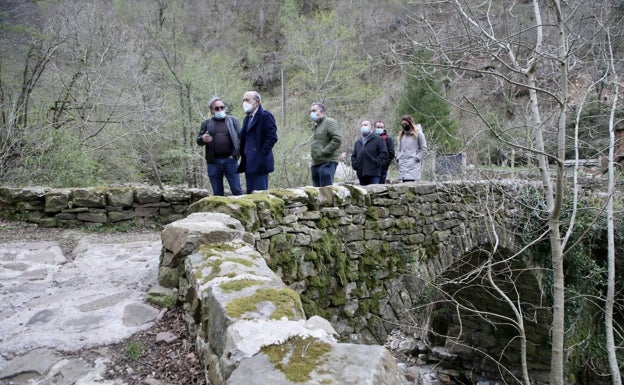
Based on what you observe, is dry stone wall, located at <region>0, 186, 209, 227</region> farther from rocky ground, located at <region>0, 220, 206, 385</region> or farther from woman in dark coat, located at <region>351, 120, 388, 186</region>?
rocky ground, located at <region>0, 220, 206, 385</region>

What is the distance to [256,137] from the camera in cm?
511

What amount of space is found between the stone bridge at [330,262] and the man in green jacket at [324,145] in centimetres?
78

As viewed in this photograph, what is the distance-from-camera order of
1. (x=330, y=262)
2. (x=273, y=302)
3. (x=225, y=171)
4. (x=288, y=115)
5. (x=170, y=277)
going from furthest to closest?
(x=288, y=115) < (x=225, y=171) < (x=330, y=262) < (x=170, y=277) < (x=273, y=302)

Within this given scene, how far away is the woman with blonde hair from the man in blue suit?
295 cm

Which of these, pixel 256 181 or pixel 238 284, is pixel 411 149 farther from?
pixel 238 284

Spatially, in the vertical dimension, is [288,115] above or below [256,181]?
above

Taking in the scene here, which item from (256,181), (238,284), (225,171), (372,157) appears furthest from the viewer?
(372,157)

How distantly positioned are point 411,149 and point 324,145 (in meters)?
2.00

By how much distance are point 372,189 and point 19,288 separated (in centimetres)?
392

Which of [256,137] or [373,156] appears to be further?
[373,156]

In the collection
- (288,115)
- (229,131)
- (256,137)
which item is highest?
(288,115)

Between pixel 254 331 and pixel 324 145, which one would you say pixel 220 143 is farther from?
pixel 254 331

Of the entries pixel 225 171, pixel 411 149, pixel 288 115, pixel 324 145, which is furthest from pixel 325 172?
pixel 288 115

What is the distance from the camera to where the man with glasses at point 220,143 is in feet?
18.2
